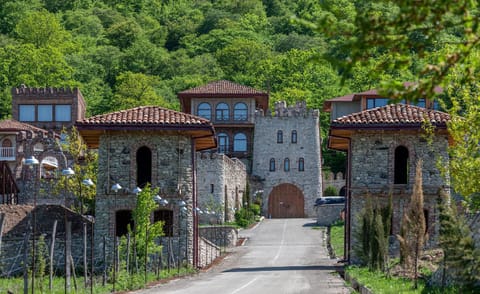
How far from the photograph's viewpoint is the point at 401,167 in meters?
40.2

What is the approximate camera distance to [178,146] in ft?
126

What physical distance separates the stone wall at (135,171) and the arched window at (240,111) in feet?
150

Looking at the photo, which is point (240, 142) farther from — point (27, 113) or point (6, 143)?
point (6, 143)

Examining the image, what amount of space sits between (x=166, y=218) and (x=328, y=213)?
24958 mm

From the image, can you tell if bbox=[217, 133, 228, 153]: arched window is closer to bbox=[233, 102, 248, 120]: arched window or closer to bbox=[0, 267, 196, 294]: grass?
bbox=[233, 102, 248, 120]: arched window

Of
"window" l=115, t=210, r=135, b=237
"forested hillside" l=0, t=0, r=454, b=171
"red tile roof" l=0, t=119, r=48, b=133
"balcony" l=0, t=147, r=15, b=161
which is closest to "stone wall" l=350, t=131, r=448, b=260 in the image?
"window" l=115, t=210, r=135, b=237

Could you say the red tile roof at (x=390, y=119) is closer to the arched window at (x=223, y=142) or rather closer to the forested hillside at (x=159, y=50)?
the forested hillside at (x=159, y=50)

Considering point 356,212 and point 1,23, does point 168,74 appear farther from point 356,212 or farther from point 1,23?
point 356,212

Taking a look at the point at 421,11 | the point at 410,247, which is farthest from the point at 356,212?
the point at 421,11

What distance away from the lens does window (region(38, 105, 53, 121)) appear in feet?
283

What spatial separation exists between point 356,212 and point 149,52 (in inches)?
3609

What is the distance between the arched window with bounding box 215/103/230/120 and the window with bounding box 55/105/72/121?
11841 mm

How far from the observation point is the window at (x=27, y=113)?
85.9 meters

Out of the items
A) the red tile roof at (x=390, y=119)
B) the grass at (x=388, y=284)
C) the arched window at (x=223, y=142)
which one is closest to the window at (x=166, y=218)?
the red tile roof at (x=390, y=119)
